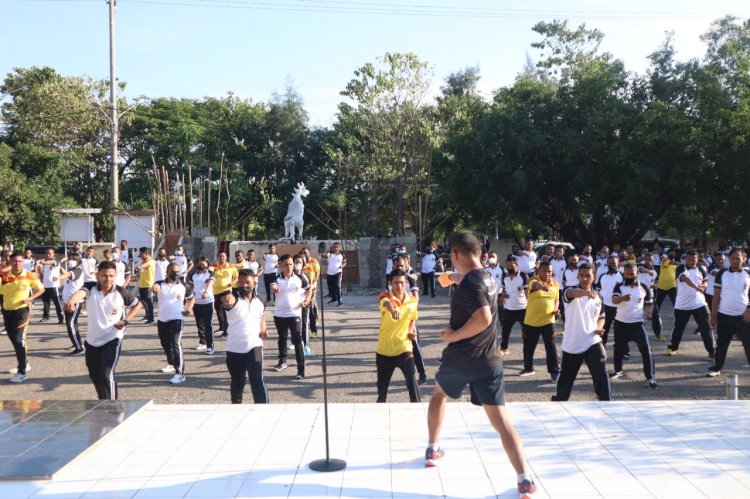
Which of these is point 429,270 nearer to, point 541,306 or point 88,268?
point 88,268

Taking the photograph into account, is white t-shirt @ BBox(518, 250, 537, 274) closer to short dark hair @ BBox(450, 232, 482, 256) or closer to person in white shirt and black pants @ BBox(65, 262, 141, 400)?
person in white shirt and black pants @ BBox(65, 262, 141, 400)

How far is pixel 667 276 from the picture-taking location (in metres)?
13.6

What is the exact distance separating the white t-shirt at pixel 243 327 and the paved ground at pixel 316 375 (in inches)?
61.5

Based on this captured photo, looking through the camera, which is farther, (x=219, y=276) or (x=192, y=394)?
(x=219, y=276)

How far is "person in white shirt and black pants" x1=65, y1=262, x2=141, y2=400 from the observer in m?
6.66

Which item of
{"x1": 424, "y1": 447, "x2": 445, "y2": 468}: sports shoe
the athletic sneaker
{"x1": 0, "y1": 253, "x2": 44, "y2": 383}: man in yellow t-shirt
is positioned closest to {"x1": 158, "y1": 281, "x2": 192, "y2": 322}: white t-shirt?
{"x1": 0, "y1": 253, "x2": 44, "y2": 383}: man in yellow t-shirt

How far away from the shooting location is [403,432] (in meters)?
5.65

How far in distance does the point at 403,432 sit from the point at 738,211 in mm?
19685

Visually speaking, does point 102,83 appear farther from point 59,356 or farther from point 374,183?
point 59,356

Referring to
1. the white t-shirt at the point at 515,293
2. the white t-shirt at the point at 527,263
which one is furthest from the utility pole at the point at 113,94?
the white t-shirt at the point at 515,293

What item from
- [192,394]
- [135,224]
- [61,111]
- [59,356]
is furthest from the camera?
[61,111]

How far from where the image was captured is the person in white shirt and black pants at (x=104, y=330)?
666 centimetres

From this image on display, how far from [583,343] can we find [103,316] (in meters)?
4.92

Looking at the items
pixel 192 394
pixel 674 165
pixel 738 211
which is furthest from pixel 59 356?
pixel 738 211
